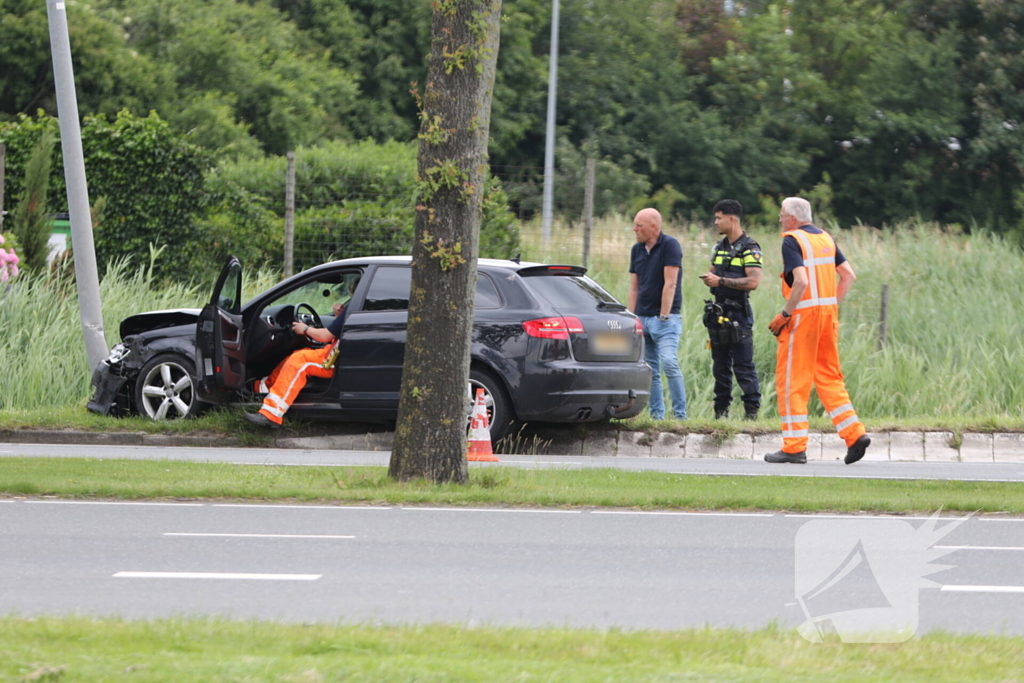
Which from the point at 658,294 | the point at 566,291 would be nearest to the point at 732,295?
the point at 658,294

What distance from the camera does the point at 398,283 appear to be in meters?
12.4

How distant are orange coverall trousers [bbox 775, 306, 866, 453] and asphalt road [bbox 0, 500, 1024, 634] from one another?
230cm

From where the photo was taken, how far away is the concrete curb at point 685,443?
1260 cm

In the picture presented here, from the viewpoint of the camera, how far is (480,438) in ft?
36.9

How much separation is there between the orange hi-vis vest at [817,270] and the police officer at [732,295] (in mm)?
1793

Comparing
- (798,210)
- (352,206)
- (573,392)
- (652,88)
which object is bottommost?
(573,392)

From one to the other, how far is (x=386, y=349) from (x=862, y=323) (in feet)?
24.4

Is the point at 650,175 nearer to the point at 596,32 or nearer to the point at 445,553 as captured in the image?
the point at 596,32

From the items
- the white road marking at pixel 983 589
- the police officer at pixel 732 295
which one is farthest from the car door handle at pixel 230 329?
the white road marking at pixel 983 589

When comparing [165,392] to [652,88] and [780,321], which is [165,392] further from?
[652,88]

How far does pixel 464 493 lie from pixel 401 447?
1.72ft

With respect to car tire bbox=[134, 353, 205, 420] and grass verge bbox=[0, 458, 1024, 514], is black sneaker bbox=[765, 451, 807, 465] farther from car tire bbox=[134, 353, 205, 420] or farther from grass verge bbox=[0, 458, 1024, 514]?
car tire bbox=[134, 353, 205, 420]

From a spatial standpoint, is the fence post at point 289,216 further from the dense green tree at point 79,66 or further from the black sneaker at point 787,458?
the dense green tree at point 79,66

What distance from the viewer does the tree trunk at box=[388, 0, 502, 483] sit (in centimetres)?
913
